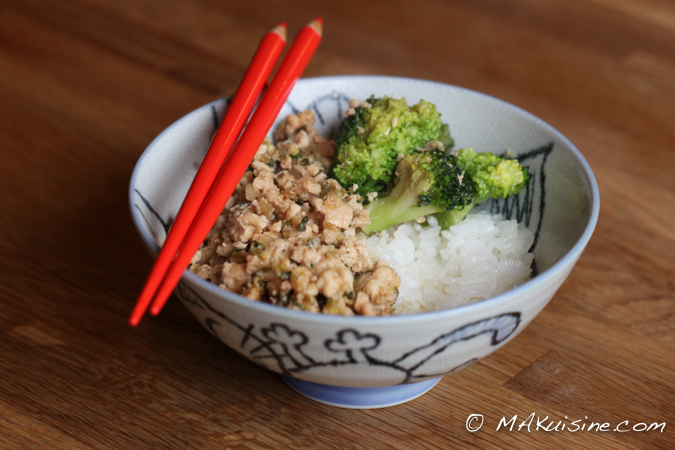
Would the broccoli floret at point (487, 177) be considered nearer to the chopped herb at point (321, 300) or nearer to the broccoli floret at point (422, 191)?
the broccoli floret at point (422, 191)

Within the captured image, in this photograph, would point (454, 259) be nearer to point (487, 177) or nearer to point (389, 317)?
point (487, 177)

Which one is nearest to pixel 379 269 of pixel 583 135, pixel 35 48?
pixel 583 135

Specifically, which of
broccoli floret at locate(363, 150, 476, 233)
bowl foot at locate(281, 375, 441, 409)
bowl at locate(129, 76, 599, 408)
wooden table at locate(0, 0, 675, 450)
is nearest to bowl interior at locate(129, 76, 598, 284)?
bowl at locate(129, 76, 599, 408)

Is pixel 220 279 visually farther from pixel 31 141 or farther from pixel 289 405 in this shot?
pixel 31 141

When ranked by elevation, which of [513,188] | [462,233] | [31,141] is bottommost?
[31,141]

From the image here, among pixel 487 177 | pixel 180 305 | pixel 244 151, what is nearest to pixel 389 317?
pixel 244 151

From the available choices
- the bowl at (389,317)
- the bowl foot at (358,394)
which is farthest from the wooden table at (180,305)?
the bowl at (389,317)

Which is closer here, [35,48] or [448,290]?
[448,290]
